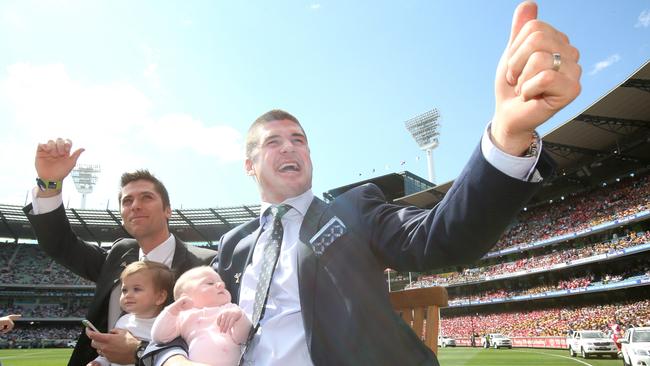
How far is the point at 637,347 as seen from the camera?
1319 cm

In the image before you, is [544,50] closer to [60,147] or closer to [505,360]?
[60,147]

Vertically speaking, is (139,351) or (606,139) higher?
(606,139)

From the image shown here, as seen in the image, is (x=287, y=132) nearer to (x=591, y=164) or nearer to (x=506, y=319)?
(x=591, y=164)

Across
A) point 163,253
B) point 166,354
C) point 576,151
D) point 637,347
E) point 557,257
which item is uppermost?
point 576,151

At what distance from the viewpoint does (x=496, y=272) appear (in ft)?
133

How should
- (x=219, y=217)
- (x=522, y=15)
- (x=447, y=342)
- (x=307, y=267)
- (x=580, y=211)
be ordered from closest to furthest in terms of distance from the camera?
(x=522, y=15) → (x=307, y=267) → (x=580, y=211) → (x=447, y=342) → (x=219, y=217)

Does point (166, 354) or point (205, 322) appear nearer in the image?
point (166, 354)

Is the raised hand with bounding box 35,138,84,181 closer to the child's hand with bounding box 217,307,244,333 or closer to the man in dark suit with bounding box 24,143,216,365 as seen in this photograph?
the man in dark suit with bounding box 24,143,216,365

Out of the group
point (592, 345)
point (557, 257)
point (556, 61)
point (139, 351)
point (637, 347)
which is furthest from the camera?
point (557, 257)

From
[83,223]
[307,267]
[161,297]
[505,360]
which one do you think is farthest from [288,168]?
[83,223]

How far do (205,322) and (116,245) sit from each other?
5.91 feet

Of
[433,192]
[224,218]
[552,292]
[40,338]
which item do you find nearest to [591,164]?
[552,292]

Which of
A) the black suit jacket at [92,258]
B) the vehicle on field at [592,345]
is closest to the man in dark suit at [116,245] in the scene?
the black suit jacket at [92,258]

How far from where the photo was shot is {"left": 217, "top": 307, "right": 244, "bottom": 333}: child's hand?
6.79 ft
